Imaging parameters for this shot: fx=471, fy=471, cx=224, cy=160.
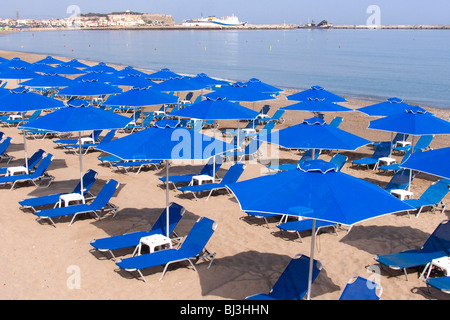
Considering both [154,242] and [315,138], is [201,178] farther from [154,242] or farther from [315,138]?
[154,242]

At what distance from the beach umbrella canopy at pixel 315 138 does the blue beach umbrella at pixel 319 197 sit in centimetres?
309

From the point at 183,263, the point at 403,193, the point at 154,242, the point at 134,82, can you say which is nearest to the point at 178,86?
the point at 134,82

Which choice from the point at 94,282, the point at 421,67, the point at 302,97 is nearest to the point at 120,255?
the point at 94,282

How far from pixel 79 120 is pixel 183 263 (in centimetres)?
284

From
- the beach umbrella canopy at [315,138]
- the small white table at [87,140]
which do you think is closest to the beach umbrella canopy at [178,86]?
the small white table at [87,140]

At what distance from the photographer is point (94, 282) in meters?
5.33

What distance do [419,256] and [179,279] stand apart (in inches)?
114

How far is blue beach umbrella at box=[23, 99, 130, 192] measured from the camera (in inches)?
279

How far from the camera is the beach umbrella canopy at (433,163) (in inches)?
213

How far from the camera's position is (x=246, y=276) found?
18.4 ft

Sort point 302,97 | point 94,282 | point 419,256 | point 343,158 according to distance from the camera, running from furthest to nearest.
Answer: point 302,97 → point 343,158 → point 419,256 → point 94,282

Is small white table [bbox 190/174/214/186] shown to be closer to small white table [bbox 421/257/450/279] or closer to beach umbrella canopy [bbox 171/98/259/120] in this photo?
beach umbrella canopy [bbox 171/98/259/120]

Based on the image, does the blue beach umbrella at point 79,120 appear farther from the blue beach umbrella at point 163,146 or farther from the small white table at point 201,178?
the small white table at point 201,178
